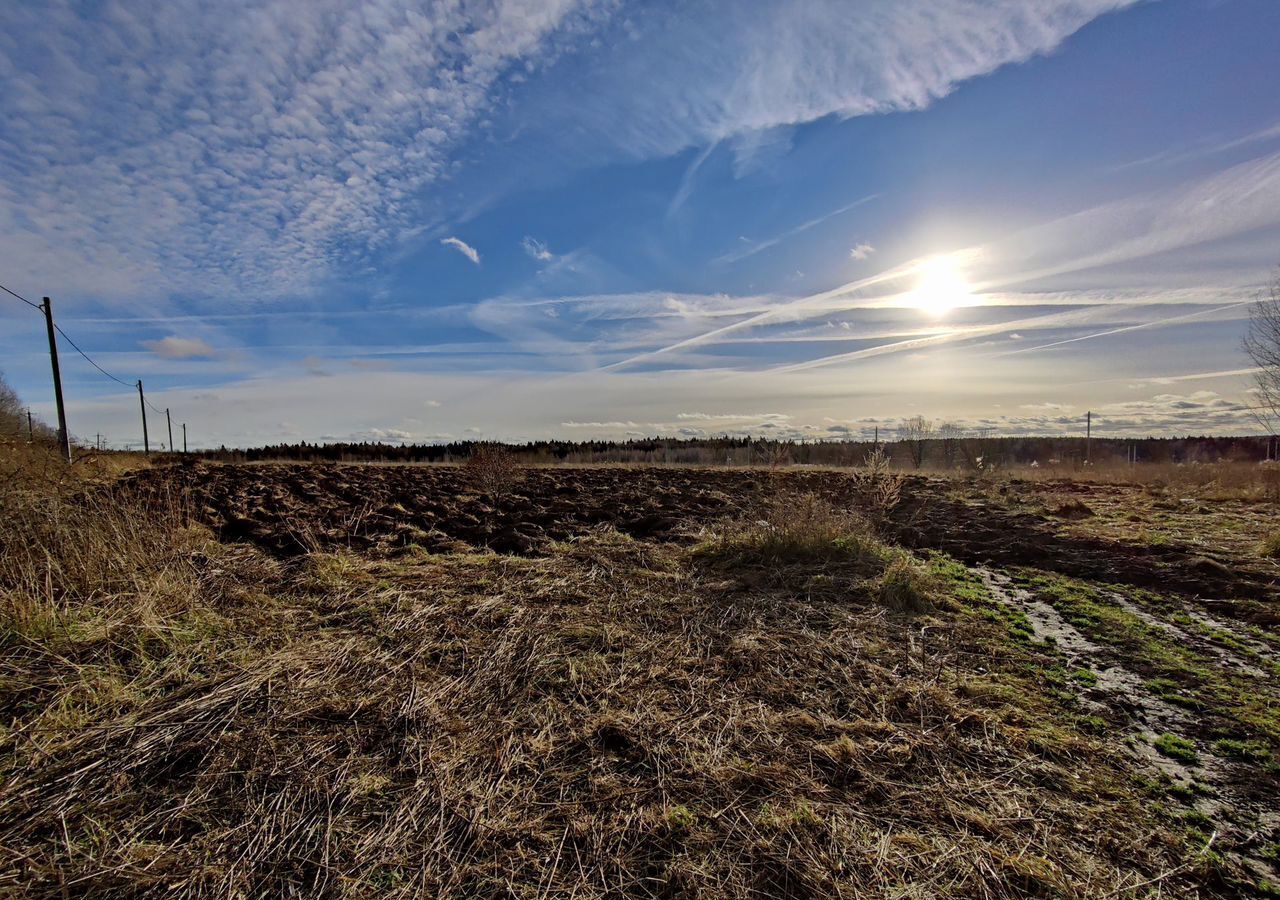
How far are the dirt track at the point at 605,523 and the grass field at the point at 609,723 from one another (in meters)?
0.20

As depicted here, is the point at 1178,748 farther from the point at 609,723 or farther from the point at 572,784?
the point at 572,784

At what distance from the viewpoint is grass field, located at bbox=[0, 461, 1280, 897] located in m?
2.07

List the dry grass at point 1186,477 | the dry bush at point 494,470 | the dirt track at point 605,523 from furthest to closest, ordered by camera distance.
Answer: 1. the dry grass at point 1186,477
2. the dry bush at point 494,470
3. the dirt track at point 605,523

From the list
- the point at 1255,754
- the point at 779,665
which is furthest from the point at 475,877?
the point at 1255,754

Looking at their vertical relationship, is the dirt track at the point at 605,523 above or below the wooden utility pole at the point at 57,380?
below

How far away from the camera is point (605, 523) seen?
8.28m

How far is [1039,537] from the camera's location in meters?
8.04

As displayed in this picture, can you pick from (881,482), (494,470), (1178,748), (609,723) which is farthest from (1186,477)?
(609,723)

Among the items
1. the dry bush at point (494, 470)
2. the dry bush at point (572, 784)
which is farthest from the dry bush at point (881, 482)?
the dry bush at point (494, 470)

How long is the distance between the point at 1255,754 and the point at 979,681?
1.19 meters

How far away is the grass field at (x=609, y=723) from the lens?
2074 millimetres

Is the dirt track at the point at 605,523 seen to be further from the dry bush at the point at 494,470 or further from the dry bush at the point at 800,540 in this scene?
the dry bush at the point at 800,540

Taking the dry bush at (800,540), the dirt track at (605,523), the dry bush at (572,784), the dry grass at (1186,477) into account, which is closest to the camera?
the dry bush at (572,784)

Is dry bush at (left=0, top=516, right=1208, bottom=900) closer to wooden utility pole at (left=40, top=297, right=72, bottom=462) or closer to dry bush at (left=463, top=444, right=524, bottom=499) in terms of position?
dry bush at (left=463, top=444, right=524, bottom=499)
